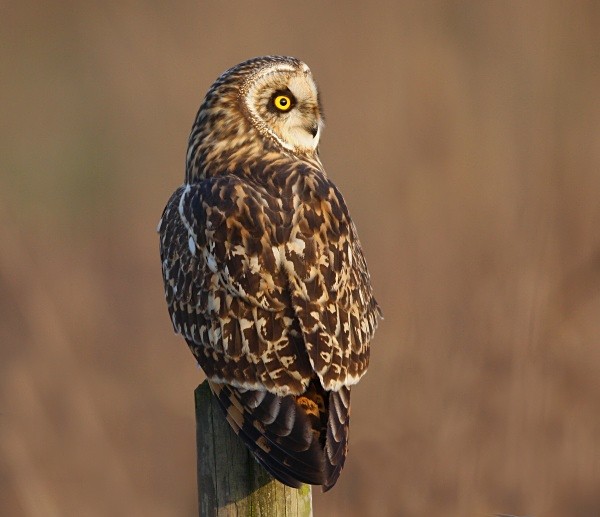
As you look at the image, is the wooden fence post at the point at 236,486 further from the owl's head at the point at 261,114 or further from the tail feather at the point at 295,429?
the owl's head at the point at 261,114

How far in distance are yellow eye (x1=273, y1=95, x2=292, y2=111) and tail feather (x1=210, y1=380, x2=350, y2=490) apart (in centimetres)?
141

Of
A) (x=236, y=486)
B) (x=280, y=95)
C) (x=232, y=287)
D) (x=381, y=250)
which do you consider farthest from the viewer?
(x=381, y=250)

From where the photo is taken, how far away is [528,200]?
21.6 ft

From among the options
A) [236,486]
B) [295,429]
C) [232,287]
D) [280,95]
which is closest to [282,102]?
[280,95]

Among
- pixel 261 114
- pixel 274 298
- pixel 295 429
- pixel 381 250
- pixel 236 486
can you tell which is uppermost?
pixel 261 114

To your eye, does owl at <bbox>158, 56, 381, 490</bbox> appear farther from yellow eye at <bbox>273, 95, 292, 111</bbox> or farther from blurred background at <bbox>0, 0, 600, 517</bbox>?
blurred background at <bbox>0, 0, 600, 517</bbox>

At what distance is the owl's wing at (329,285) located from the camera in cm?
366

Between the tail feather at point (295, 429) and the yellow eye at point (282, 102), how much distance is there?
141 centimetres

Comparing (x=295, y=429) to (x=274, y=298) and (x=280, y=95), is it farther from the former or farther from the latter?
(x=280, y=95)

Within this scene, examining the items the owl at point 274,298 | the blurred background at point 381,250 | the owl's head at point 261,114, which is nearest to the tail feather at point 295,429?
the owl at point 274,298

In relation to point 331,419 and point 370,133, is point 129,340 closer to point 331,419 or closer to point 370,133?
point 370,133

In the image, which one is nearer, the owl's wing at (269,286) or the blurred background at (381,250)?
the owl's wing at (269,286)

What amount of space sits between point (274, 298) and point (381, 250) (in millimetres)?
2691

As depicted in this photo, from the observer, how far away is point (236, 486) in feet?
11.4
